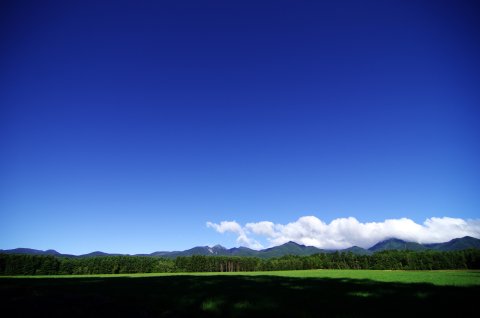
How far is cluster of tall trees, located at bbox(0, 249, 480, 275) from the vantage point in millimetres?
117438

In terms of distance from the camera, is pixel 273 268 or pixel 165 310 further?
pixel 273 268

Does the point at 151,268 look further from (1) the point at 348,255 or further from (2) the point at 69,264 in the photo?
(1) the point at 348,255

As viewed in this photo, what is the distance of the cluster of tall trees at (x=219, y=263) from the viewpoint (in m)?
117

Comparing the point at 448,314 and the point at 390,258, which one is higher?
the point at 448,314

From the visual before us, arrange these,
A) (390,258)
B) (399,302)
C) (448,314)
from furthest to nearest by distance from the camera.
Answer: (390,258)
(399,302)
(448,314)

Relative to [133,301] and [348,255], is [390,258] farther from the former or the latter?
[133,301]

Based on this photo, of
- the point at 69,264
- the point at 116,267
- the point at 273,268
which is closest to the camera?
the point at 69,264

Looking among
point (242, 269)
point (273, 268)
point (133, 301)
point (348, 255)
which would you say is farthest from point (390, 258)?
point (133, 301)

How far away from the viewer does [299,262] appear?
178 meters

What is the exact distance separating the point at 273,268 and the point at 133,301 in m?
172

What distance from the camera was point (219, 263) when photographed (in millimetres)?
175000

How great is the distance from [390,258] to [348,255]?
27604mm

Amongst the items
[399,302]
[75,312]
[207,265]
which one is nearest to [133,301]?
[75,312]

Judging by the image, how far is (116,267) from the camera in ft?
460
